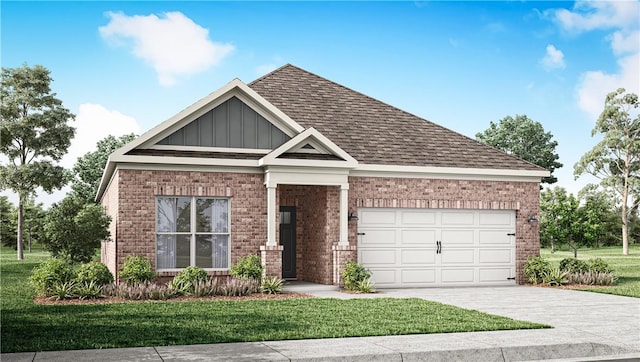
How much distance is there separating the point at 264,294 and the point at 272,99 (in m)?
7.97

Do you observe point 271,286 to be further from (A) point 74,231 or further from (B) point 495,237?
(B) point 495,237

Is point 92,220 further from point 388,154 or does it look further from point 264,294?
point 388,154

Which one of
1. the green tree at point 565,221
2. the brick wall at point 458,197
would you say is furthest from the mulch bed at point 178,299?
the green tree at point 565,221

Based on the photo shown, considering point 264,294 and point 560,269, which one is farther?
point 560,269

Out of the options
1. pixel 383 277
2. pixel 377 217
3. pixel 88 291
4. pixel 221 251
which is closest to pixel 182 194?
pixel 221 251

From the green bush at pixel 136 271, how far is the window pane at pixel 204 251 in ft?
4.79

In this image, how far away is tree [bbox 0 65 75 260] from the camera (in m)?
45.4

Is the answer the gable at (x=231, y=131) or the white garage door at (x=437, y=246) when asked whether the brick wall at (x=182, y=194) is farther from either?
the white garage door at (x=437, y=246)

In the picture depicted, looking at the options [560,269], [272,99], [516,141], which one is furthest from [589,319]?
[516,141]

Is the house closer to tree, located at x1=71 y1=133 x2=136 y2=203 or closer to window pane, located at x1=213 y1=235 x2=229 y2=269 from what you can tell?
window pane, located at x1=213 y1=235 x2=229 y2=269

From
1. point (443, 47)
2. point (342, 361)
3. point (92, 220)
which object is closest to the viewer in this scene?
point (342, 361)

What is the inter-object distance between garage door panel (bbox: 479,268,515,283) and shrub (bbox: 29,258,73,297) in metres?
12.4

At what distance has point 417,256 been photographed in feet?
74.2

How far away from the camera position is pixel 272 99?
24.6 metres
